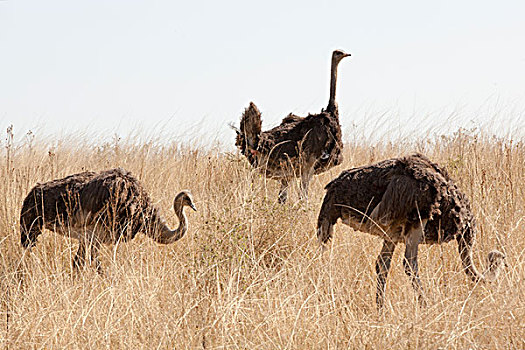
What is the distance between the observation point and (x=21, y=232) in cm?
541

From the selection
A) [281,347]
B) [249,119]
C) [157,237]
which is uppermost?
[249,119]

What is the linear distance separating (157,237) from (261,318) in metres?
2.01

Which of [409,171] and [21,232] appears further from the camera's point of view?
[21,232]

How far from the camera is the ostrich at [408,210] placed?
14.2ft

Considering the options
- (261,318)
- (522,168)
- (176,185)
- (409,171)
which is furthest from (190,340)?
(522,168)

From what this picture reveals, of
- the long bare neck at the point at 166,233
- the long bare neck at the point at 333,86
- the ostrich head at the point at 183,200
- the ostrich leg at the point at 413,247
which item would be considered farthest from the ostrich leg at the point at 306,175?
the ostrich leg at the point at 413,247

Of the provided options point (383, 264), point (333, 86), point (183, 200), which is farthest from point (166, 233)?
point (333, 86)

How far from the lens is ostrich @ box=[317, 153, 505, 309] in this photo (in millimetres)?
4336

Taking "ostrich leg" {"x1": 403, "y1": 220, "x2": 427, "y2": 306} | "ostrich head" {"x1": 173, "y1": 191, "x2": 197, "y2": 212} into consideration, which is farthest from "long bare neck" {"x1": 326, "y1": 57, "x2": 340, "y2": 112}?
"ostrich leg" {"x1": 403, "y1": 220, "x2": 427, "y2": 306}

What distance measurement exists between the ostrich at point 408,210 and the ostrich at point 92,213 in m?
1.57

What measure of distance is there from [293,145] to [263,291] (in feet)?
12.4

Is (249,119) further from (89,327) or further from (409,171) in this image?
(89,327)

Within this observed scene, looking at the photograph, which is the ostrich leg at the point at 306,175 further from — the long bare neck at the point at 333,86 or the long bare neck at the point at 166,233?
the long bare neck at the point at 166,233

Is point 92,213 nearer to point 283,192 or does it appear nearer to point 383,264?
point 383,264
